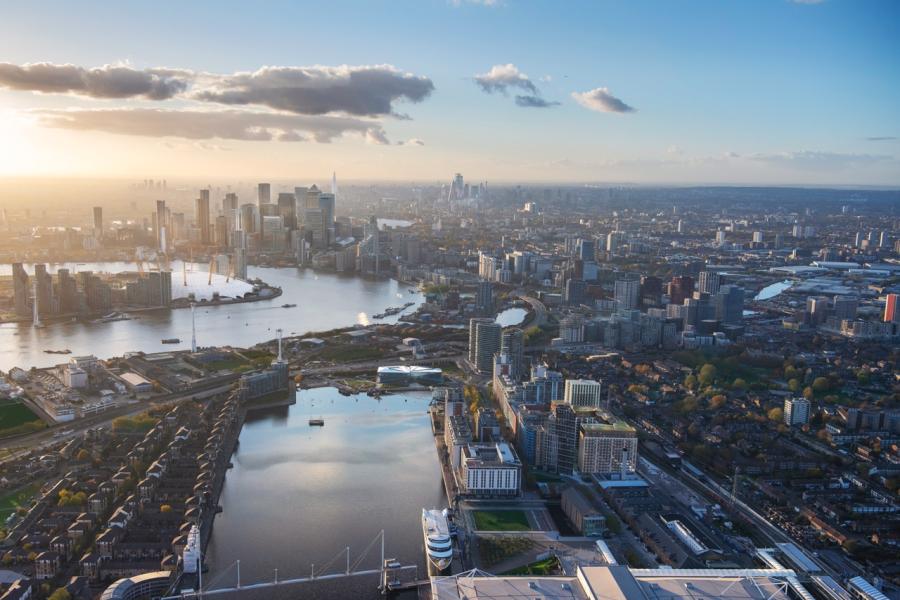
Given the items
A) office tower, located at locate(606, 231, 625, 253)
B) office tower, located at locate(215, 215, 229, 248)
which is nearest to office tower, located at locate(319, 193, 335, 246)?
office tower, located at locate(215, 215, 229, 248)

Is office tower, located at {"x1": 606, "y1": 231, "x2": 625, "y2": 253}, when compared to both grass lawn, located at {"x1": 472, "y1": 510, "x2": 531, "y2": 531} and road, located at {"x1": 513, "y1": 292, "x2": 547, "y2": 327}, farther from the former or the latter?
grass lawn, located at {"x1": 472, "y1": 510, "x2": 531, "y2": 531}

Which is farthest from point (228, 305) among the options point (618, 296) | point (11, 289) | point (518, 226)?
point (518, 226)

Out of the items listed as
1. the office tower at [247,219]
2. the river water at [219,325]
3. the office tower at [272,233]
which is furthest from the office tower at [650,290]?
the office tower at [247,219]

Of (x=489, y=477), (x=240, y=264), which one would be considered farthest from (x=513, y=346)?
(x=240, y=264)

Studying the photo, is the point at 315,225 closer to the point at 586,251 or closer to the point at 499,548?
the point at 586,251

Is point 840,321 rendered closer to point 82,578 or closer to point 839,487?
point 839,487

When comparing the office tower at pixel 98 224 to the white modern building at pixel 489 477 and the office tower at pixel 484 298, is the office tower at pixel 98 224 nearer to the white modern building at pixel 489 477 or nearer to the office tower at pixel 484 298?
the office tower at pixel 484 298
